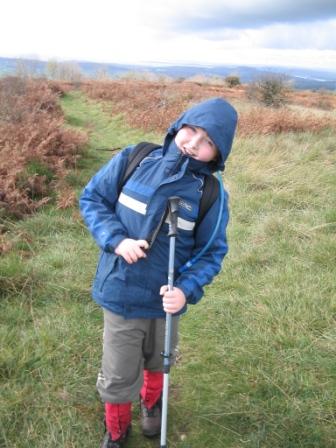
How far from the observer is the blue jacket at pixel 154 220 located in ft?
7.02

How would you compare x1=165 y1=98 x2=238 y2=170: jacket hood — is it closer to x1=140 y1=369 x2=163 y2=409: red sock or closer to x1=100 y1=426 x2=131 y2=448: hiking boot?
x1=140 y1=369 x2=163 y2=409: red sock

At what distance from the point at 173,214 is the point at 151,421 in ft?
4.88

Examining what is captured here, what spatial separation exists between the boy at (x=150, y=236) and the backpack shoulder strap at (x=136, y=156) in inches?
1.0

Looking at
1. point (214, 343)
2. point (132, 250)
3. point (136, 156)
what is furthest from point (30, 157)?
point (132, 250)

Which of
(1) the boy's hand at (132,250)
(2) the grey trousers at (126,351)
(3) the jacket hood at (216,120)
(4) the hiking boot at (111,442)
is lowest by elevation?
(4) the hiking boot at (111,442)

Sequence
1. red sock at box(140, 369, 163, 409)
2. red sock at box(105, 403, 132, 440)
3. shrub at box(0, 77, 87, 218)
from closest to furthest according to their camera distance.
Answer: red sock at box(105, 403, 132, 440) → red sock at box(140, 369, 163, 409) → shrub at box(0, 77, 87, 218)

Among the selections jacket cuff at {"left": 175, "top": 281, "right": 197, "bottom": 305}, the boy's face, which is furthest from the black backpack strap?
jacket cuff at {"left": 175, "top": 281, "right": 197, "bottom": 305}

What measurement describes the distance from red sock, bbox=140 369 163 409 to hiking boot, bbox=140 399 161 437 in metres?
0.03

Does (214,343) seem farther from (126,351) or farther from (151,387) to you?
(126,351)

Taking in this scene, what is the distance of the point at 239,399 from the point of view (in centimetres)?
296

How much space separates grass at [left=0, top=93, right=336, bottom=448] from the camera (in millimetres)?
2701

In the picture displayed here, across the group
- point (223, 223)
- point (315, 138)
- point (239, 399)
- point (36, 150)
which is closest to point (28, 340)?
point (239, 399)

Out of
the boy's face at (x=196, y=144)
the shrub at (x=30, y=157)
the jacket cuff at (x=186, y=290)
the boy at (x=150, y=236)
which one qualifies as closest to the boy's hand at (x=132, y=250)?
the boy at (x=150, y=236)

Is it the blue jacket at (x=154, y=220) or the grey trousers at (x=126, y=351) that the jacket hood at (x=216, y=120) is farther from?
the grey trousers at (x=126, y=351)
